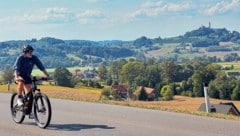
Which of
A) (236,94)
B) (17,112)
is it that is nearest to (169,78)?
(236,94)

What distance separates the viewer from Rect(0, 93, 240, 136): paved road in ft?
33.8

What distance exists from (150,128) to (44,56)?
541 ft

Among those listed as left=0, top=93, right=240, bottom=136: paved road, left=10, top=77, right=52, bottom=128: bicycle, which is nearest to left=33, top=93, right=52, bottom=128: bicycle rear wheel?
left=10, top=77, right=52, bottom=128: bicycle

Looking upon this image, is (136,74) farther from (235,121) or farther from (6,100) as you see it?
(235,121)

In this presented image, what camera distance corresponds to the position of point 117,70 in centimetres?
9769

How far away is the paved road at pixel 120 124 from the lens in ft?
33.8

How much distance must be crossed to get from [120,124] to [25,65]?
2646 millimetres

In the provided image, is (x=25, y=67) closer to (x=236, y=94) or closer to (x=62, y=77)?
Answer: (x=62, y=77)

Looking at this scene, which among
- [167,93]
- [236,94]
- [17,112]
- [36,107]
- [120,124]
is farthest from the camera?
[167,93]

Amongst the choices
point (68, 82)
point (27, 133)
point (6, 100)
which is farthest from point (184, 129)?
point (68, 82)

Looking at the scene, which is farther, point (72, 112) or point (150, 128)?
point (72, 112)

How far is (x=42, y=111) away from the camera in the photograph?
36.1 ft

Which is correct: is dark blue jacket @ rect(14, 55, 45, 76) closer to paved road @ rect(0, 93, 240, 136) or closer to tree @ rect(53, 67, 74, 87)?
paved road @ rect(0, 93, 240, 136)

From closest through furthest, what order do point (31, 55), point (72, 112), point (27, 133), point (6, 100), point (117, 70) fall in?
1. point (27, 133)
2. point (31, 55)
3. point (72, 112)
4. point (6, 100)
5. point (117, 70)
